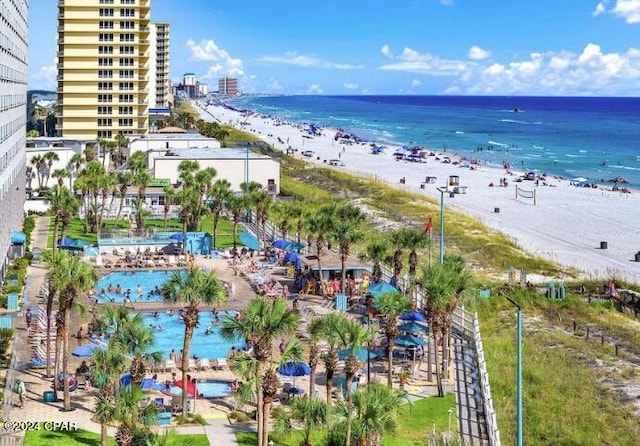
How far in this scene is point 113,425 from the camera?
90.1 ft

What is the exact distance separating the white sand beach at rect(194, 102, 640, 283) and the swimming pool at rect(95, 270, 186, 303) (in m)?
28.0

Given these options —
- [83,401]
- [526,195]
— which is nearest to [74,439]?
[83,401]

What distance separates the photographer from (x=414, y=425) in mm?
28297

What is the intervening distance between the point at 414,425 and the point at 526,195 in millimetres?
74699

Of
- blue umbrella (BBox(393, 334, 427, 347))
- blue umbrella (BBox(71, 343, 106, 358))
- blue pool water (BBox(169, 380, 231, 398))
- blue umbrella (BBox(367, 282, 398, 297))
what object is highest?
blue umbrella (BBox(367, 282, 398, 297))

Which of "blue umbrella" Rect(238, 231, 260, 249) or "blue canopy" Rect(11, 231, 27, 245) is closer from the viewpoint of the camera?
"blue canopy" Rect(11, 231, 27, 245)

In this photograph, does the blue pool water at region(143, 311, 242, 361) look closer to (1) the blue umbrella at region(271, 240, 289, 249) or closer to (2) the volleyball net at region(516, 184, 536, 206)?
(1) the blue umbrella at region(271, 240, 289, 249)

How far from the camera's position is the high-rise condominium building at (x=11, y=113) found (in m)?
43.8

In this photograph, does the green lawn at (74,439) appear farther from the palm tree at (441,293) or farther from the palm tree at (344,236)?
the palm tree at (344,236)

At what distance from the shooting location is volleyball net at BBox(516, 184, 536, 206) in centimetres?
9547

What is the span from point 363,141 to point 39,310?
14162 centimetres

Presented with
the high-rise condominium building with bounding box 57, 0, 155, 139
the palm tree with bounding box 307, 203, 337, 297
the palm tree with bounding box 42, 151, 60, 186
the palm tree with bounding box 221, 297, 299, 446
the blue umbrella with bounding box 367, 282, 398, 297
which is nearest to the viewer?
the palm tree with bounding box 221, 297, 299, 446

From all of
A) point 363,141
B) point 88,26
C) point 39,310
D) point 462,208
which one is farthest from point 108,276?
point 363,141

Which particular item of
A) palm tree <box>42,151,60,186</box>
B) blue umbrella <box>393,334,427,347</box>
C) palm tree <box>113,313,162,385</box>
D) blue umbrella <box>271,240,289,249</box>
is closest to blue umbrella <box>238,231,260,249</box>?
blue umbrella <box>271,240,289,249</box>
